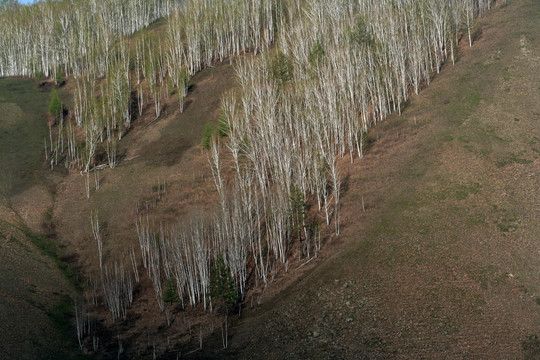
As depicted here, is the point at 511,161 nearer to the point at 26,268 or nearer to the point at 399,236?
the point at 399,236

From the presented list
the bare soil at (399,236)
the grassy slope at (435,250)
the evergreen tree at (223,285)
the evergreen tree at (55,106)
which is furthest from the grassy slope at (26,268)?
the grassy slope at (435,250)

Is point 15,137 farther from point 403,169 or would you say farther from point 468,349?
point 468,349

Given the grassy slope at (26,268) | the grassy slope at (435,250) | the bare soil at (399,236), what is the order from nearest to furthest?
the grassy slope at (435,250)
the bare soil at (399,236)
the grassy slope at (26,268)

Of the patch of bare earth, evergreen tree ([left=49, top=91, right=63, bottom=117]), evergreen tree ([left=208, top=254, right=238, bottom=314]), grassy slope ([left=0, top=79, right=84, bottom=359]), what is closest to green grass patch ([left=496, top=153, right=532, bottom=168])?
evergreen tree ([left=208, top=254, right=238, bottom=314])

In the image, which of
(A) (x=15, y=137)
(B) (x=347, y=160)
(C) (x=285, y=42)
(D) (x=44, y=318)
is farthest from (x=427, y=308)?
(A) (x=15, y=137)

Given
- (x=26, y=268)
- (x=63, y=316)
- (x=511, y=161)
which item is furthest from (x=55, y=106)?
(x=511, y=161)

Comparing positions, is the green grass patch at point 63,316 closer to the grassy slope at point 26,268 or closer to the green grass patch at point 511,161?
the grassy slope at point 26,268
